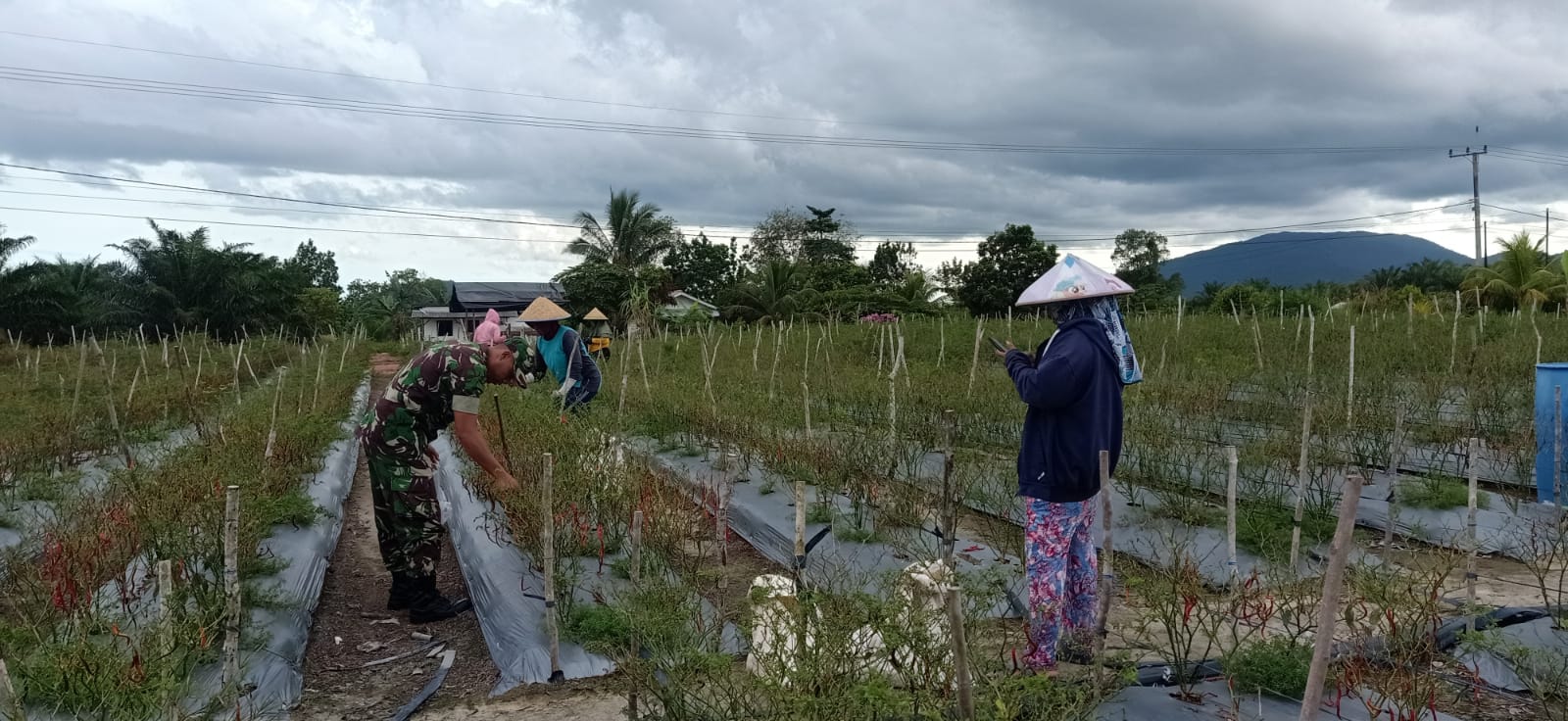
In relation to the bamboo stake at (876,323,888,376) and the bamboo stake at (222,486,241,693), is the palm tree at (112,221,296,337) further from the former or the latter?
the bamboo stake at (222,486,241,693)

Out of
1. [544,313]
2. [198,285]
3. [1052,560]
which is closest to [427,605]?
[544,313]

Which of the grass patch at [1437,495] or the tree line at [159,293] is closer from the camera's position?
the grass patch at [1437,495]

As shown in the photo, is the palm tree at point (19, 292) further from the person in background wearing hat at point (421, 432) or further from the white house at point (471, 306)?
the person in background wearing hat at point (421, 432)

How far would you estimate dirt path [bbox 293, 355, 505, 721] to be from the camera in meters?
3.25

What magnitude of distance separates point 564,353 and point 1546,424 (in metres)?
5.77

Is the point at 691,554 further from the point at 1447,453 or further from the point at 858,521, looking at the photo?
the point at 1447,453

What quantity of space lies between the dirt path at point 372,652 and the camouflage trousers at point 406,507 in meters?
0.34

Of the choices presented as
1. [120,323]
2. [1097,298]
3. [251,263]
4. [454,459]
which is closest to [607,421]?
[454,459]

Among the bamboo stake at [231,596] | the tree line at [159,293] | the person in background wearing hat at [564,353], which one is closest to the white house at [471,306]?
the tree line at [159,293]

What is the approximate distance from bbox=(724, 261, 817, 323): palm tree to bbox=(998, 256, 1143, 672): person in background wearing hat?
23.3 m

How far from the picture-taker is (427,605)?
4082mm

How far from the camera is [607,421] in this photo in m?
6.95

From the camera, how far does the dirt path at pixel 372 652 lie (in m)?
3.25

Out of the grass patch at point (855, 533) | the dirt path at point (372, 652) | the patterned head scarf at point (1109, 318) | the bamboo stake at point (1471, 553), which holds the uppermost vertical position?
the patterned head scarf at point (1109, 318)
